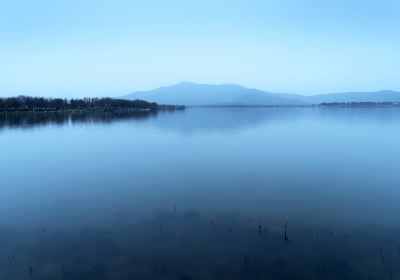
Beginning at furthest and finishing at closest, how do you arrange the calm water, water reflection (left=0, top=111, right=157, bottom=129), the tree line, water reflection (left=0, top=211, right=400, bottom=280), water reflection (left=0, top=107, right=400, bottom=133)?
the tree line < water reflection (left=0, top=111, right=157, bottom=129) < water reflection (left=0, top=107, right=400, bottom=133) < the calm water < water reflection (left=0, top=211, right=400, bottom=280)

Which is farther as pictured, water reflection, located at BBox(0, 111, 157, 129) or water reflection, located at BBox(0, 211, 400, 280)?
water reflection, located at BBox(0, 111, 157, 129)

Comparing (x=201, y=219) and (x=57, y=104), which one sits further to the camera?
(x=57, y=104)

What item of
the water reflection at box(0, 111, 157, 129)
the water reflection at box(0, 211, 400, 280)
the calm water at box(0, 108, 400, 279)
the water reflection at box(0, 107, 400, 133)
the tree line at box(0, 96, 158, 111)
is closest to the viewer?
the water reflection at box(0, 211, 400, 280)

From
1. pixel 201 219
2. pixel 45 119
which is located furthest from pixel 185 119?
pixel 201 219

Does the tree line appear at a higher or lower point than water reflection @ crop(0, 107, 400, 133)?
higher

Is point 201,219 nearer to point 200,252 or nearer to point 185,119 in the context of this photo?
point 200,252

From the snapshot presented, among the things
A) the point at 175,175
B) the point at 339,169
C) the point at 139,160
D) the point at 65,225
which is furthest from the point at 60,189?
the point at 339,169

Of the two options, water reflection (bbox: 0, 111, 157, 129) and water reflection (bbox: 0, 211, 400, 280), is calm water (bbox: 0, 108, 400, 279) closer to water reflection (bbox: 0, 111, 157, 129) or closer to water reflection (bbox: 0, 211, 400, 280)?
water reflection (bbox: 0, 211, 400, 280)

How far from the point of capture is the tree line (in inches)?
4156

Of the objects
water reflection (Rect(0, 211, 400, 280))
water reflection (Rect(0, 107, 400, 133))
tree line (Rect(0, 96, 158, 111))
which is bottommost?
water reflection (Rect(0, 211, 400, 280))

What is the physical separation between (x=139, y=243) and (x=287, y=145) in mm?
22106

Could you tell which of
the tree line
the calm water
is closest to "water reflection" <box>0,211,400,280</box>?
the calm water

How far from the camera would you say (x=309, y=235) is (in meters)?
8.82

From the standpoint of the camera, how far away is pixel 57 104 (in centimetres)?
12600
